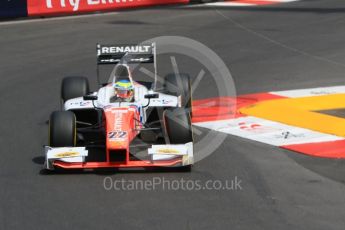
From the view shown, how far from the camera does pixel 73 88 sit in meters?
12.0

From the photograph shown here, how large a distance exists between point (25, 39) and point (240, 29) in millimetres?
5493

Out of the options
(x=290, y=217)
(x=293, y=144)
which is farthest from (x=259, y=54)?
(x=290, y=217)

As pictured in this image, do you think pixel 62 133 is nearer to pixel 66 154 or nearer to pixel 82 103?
pixel 66 154

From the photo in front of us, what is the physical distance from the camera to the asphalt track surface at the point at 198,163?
803 cm

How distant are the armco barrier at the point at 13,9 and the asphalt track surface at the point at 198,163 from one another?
42.5 inches

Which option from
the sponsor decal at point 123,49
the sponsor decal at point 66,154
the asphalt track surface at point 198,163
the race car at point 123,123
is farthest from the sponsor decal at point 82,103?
the sponsor decal at point 66,154

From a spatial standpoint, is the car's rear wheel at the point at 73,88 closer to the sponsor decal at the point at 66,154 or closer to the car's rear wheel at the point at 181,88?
the car's rear wheel at the point at 181,88

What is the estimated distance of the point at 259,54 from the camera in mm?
18062

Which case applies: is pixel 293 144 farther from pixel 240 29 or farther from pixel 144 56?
pixel 240 29

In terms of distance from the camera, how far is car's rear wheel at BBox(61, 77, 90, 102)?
12.0m

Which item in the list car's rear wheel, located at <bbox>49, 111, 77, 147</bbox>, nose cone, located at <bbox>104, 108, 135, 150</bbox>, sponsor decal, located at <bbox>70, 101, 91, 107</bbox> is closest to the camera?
nose cone, located at <bbox>104, 108, 135, 150</bbox>

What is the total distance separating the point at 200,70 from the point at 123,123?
22.3ft

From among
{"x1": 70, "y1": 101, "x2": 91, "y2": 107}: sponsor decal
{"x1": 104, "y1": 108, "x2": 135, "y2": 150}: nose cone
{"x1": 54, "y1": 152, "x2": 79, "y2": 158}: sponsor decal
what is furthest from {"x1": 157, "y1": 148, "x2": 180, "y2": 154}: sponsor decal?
{"x1": 70, "y1": 101, "x2": 91, "y2": 107}: sponsor decal

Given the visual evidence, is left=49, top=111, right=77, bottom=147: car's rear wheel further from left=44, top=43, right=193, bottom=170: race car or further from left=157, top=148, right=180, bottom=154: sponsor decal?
left=157, top=148, right=180, bottom=154: sponsor decal
